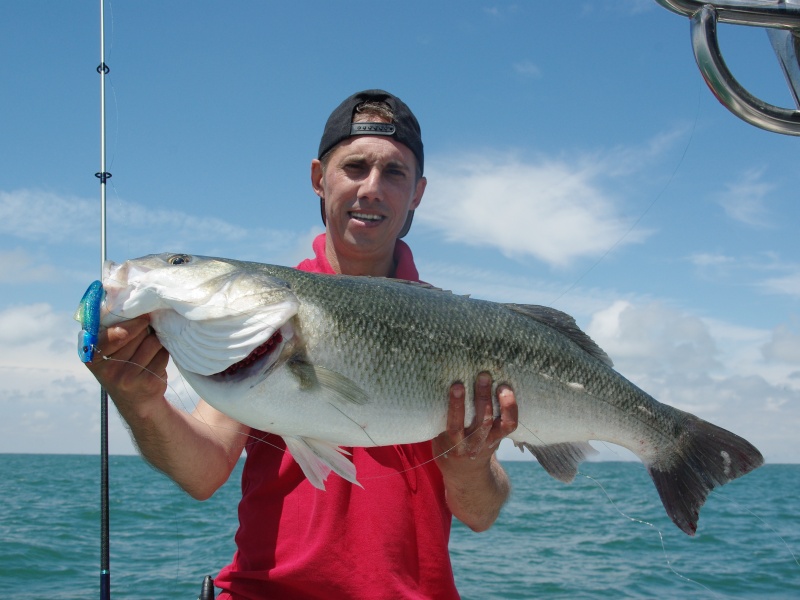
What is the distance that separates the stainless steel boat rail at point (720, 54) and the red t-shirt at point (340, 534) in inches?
76.1

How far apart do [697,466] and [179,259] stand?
7.97 ft

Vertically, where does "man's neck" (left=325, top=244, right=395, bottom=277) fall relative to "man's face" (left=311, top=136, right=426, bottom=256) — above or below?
below

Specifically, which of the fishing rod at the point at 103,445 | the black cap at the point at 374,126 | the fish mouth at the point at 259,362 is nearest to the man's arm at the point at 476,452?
the fish mouth at the point at 259,362

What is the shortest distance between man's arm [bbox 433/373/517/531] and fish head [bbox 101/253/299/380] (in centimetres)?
75

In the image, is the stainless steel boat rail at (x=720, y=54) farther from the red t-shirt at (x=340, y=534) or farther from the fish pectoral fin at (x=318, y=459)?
the red t-shirt at (x=340, y=534)

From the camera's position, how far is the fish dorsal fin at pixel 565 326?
10.3 feet

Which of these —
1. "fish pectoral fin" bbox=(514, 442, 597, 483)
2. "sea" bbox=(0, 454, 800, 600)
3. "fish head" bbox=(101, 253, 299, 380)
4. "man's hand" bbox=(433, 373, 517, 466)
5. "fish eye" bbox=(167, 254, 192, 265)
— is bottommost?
"sea" bbox=(0, 454, 800, 600)

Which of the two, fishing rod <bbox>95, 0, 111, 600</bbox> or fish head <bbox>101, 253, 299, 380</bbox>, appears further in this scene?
fishing rod <bbox>95, 0, 111, 600</bbox>

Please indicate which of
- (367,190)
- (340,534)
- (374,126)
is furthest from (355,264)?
(340,534)

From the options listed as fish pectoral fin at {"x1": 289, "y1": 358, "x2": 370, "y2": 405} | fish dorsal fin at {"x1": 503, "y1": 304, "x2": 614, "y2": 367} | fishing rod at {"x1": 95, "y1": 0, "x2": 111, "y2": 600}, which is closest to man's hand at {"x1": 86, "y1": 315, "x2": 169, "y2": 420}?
fish pectoral fin at {"x1": 289, "y1": 358, "x2": 370, "y2": 405}

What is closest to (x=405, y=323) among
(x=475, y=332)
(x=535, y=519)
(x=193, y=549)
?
(x=475, y=332)

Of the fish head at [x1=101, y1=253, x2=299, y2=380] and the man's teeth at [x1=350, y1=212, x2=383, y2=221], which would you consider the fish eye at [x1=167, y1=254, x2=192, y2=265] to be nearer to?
the fish head at [x1=101, y1=253, x2=299, y2=380]

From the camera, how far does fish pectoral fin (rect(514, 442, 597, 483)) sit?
3.02 meters

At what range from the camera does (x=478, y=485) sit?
3.00 metres
